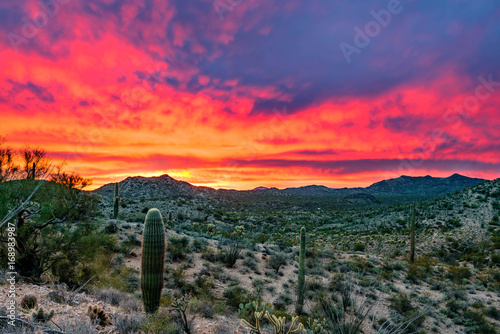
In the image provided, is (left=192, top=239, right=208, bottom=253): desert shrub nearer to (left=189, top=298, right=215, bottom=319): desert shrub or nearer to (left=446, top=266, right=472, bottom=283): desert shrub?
(left=189, top=298, right=215, bottom=319): desert shrub

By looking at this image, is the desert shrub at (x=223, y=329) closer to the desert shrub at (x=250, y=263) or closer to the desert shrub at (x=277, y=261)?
the desert shrub at (x=250, y=263)

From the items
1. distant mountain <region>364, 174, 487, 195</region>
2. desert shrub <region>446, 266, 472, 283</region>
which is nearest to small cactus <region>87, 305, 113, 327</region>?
desert shrub <region>446, 266, 472, 283</region>

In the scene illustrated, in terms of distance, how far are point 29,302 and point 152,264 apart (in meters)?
3.16

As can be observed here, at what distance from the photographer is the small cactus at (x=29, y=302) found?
250 inches

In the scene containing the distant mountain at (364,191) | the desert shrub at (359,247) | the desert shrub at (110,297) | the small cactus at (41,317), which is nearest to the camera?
the small cactus at (41,317)

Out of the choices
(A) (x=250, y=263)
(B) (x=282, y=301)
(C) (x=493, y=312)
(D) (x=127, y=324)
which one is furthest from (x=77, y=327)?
(C) (x=493, y=312)

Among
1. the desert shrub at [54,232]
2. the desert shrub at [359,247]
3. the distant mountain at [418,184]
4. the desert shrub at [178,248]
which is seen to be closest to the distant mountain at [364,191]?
the distant mountain at [418,184]

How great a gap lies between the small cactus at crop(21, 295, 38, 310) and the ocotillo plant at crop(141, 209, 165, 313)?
277 centimetres

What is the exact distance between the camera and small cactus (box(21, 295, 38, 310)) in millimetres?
6355

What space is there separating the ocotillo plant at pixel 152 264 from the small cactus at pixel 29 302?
2.77 meters

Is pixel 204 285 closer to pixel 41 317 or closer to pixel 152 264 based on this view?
pixel 152 264

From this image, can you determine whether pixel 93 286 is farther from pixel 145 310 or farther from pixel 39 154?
pixel 39 154

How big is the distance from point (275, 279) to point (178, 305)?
11848 mm

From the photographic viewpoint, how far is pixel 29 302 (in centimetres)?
649
